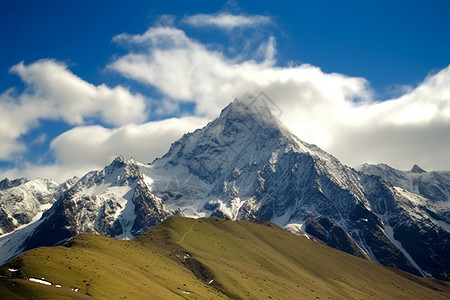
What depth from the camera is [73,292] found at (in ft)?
423

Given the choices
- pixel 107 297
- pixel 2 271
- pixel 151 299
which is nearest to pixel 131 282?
pixel 151 299

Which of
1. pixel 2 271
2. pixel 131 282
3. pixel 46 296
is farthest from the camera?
pixel 131 282

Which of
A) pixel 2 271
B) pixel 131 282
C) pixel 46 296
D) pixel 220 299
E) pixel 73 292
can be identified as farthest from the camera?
pixel 220 299

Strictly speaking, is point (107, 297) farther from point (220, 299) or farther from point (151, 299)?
point (220, 299)

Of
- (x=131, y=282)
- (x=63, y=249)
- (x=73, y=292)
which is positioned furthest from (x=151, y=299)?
(x=63, y=249)

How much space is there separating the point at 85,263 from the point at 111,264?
693 inches

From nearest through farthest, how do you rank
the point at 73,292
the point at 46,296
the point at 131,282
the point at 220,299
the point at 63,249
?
the point at 46,296, the point at 73,292, the point at 131,282, the point at 63,249, the point at 220,299

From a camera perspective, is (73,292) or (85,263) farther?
(85,263)

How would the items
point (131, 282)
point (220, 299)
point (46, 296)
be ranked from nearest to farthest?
1. point (46, 296)
2. point (131, 282)
3. point (220, 299)

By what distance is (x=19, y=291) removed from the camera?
122 metres

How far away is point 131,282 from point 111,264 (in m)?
21.8

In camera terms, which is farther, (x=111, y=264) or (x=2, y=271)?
(x=111, y=264)

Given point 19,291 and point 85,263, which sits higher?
point 85,263

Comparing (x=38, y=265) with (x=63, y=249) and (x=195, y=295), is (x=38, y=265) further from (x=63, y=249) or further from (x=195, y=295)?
(x=195, y=295)
